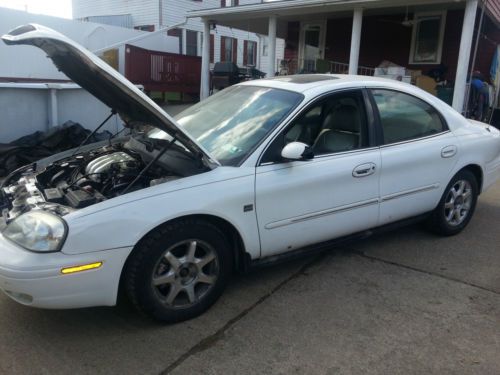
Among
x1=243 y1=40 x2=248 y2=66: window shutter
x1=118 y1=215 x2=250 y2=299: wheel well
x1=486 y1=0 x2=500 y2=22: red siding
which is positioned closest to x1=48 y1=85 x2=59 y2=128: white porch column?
x1=118 y1=215 x2=250 y2=299: wheel well

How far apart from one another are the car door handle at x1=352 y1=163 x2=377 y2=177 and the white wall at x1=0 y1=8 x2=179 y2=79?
12966 mm

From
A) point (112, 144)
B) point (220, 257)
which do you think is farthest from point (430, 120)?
point (112, 144)

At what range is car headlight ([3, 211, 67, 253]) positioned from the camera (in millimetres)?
2439

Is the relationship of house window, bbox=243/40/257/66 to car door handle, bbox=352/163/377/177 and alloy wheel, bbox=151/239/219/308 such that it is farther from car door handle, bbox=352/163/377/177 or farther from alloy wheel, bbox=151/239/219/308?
alloy wheel, bbox=151/239/219/308

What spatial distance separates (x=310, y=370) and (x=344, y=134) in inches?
76.5

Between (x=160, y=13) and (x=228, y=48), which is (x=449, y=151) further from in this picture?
(x=228, y=48)

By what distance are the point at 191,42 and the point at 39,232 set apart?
21.0 meters

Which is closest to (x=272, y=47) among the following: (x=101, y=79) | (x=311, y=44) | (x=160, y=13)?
(x=311, y=44)

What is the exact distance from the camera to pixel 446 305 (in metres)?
3.20

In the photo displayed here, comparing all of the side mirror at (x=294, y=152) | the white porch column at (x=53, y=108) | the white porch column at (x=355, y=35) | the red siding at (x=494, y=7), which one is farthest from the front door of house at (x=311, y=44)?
the side mirror at (x=294, y=152)

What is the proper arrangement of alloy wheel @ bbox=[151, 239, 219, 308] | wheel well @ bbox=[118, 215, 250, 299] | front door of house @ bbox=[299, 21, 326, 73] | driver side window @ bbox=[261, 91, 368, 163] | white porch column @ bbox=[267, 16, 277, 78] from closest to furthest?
1. alloy wheel @ bbox=[151, 239, 219, 308]
2. wheel well @ bbox=[118, 215, 250, 299]
3. driver side window @ bbox=[261, 91, 368, 163]
4. white porch column @ bbox=[267, 16, 277, 78]
5. front door of house @ bbox=[299, 21, 326, 73]

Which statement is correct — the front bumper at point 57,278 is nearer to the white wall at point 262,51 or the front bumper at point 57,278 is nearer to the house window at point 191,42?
the house window at point 191,42

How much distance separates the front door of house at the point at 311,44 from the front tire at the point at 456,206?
10.1 meters

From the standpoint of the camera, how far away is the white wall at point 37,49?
44.0ft
